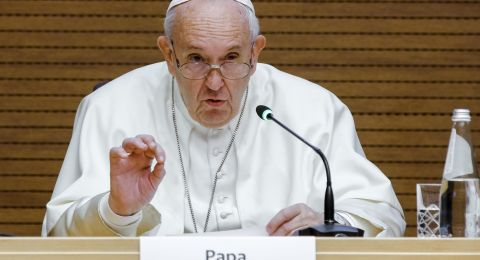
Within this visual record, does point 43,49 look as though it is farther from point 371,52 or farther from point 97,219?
point 97,219

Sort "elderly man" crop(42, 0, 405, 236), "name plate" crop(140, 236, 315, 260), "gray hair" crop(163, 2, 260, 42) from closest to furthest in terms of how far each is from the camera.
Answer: "name plate" crop(140, 236, 315, 260), "elderly man" crop(42, 0, 405, 236), "gray hair" crop(163, 2, 260, 42)

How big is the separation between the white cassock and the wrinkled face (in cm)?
22

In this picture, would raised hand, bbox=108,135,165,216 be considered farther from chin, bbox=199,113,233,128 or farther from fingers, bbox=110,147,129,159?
chin, bbox=199,113,233,128

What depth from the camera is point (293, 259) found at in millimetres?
2402

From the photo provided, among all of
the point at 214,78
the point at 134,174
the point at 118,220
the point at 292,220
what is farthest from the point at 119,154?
the point at 214,78

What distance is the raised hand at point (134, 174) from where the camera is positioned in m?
3.09

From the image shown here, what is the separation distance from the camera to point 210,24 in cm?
378

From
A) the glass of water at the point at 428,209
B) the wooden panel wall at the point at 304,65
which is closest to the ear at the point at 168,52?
the glass of water at the point at 428,209

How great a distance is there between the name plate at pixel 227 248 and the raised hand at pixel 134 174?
2.27 ft

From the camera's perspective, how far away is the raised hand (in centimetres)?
309

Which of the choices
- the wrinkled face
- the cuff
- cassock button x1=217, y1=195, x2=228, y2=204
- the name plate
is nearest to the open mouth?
the wrinkled face

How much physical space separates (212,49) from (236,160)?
52 centimetres

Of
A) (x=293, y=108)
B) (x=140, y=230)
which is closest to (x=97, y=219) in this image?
(x=140, y=230)

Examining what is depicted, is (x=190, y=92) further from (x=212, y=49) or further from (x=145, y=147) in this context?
(x=145, y=147)
